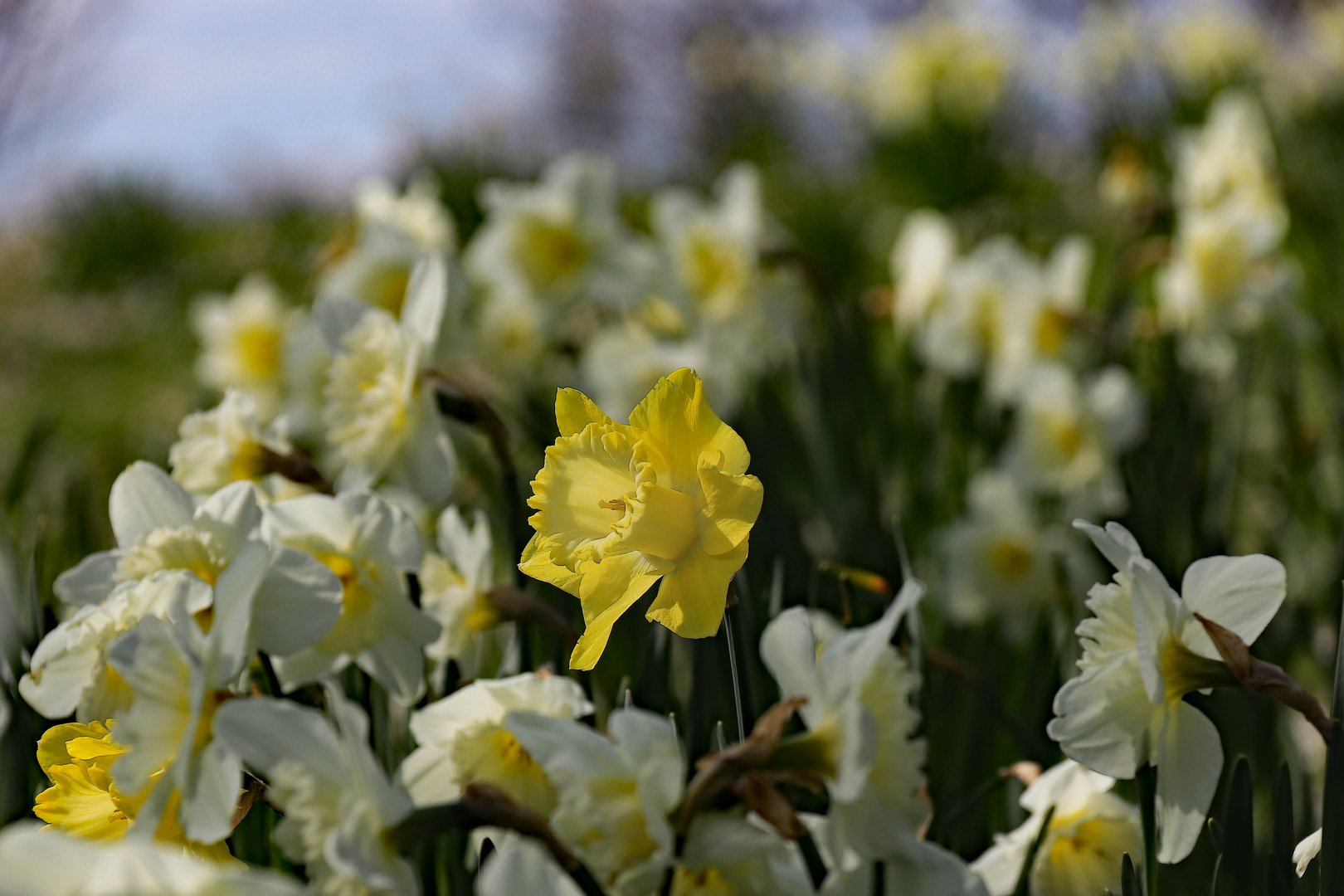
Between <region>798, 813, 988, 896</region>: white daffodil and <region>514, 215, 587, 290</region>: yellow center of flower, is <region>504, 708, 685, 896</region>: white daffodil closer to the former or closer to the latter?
<region>798, 813, 988, 896</region>: white daffodil

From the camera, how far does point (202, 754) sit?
72 centimetres

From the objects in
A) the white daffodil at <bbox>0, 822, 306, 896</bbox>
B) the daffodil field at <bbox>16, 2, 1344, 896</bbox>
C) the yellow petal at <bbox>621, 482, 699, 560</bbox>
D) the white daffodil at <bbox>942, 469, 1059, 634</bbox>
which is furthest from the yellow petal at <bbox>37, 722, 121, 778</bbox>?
the white daffodil at <bbox>942, 469, 1059, 634</bbox>

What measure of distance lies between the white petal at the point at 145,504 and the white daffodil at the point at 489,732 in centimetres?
34

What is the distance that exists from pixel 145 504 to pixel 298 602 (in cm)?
24

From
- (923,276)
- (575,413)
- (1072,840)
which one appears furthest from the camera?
(923,276)

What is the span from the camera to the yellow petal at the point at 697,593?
0.80m

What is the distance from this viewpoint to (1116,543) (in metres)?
0.80

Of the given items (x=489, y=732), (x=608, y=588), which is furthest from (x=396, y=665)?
(x=608, y=588)

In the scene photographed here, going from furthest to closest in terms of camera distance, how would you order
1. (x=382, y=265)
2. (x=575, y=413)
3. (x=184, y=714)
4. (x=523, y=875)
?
(x=382, y=265) → (x=575, y=413) → (x=184, y=714) → (x=523, y=875)

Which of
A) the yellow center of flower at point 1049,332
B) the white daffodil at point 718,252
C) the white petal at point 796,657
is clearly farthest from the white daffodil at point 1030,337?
the white petal at point 796,657

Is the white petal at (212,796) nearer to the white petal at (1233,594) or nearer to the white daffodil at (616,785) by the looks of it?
the white daffodil at (616,785)

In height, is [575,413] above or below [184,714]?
above

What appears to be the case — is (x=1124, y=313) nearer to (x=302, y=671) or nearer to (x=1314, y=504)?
(x=1314, y=504)

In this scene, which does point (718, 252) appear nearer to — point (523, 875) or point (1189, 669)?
point (1189, 669)
